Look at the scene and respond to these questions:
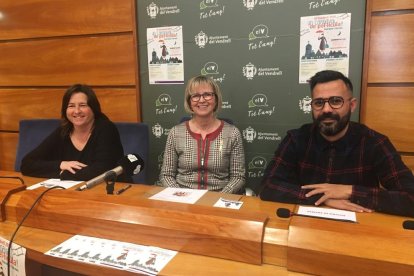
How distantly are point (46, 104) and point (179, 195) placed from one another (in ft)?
8.10

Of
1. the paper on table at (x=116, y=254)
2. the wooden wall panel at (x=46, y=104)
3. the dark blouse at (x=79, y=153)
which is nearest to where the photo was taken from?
the paper on table at (x=116, y=254)

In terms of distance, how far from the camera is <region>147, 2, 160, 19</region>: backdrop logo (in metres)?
2.93

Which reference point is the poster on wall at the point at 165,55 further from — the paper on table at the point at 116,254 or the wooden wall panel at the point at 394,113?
the paper on table at the point at 116,254

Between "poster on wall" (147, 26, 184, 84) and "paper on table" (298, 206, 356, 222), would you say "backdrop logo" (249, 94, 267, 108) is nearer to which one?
"poster on wall" (147, 26, 184, 84)

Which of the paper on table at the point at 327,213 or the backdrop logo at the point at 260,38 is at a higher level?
the backdrop logo at the point at 260,38

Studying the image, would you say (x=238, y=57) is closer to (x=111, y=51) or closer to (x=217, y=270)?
(x=111, y=51)

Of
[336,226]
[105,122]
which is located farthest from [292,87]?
[336,226]

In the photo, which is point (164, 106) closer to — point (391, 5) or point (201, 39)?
point (201, 39)

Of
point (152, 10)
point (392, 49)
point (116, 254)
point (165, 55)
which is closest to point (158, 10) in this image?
point (152, 10)

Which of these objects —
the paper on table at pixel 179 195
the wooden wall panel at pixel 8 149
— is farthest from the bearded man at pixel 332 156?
the wooden wall panel at pixel 8 149

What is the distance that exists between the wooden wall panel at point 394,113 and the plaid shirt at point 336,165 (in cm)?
79

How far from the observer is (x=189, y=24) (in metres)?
2.87

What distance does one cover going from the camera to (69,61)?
10.8 feet

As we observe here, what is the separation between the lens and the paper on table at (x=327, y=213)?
4.24 feet
